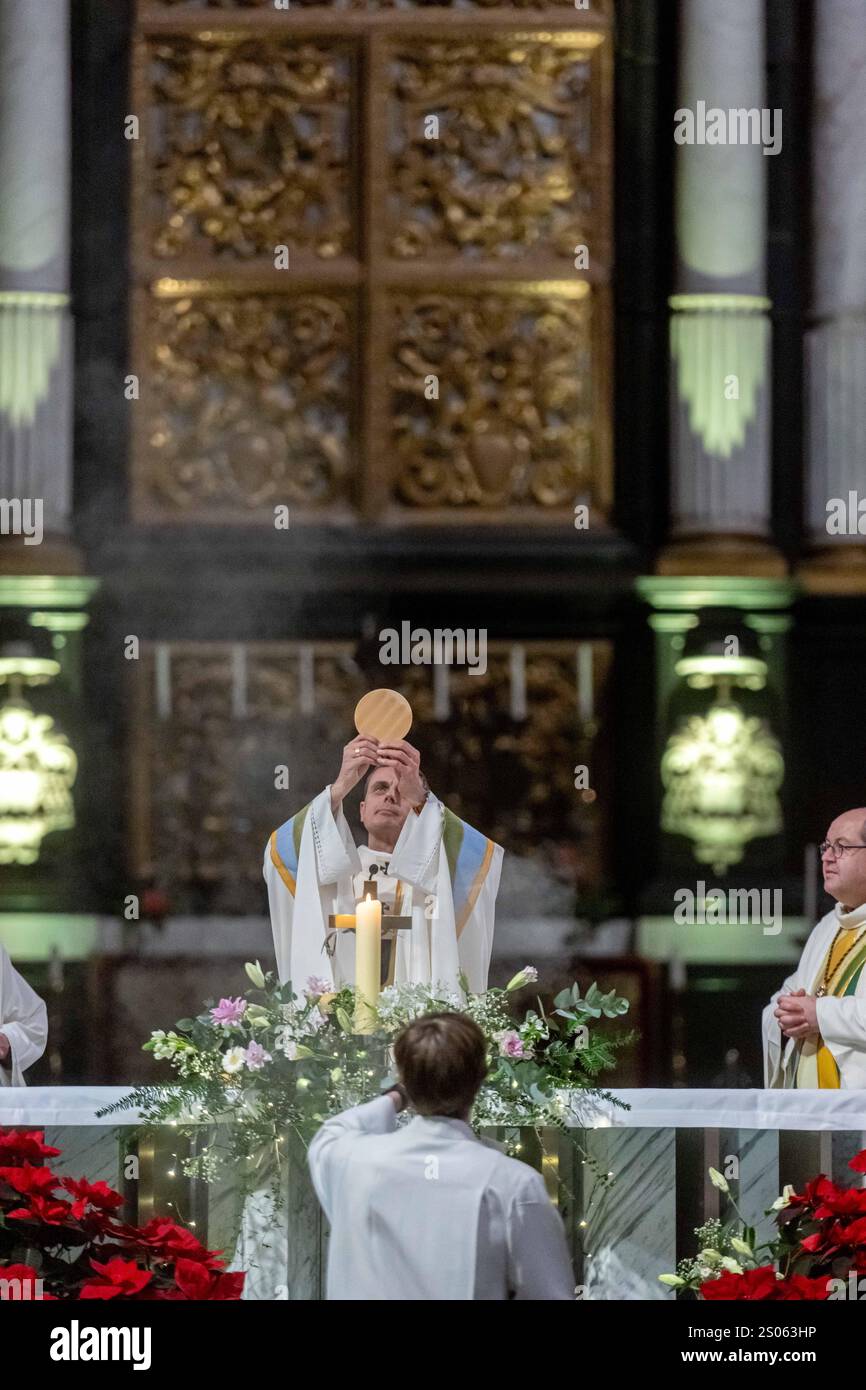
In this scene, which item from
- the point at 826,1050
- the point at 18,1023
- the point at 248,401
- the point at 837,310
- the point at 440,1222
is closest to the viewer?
the point at 440,1222

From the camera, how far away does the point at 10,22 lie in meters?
9.18

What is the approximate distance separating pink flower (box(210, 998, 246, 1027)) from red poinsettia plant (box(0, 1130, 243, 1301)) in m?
0.41

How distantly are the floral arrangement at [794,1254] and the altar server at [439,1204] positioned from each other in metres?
0.49

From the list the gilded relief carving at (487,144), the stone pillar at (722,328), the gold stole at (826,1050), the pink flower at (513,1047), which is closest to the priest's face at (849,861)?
the gold stole at (826,1050)

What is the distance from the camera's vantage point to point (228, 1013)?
499 cm

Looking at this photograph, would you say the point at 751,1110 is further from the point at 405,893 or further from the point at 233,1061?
the point at 233,1061

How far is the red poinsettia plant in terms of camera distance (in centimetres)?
448

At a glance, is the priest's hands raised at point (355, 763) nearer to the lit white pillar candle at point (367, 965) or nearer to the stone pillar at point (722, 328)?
the lit white pillar candle at point (367, 965)

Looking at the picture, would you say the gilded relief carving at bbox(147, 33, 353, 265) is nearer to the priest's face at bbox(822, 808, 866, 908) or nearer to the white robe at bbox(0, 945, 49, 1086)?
the white robe at bbox(0, 945, 49, 1086)

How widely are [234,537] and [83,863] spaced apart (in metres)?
1.31

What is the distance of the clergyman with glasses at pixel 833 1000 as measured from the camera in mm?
6129

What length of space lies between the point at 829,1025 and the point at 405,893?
3.54 feet

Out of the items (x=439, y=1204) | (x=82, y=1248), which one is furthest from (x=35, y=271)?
(x=439, y=1204)
